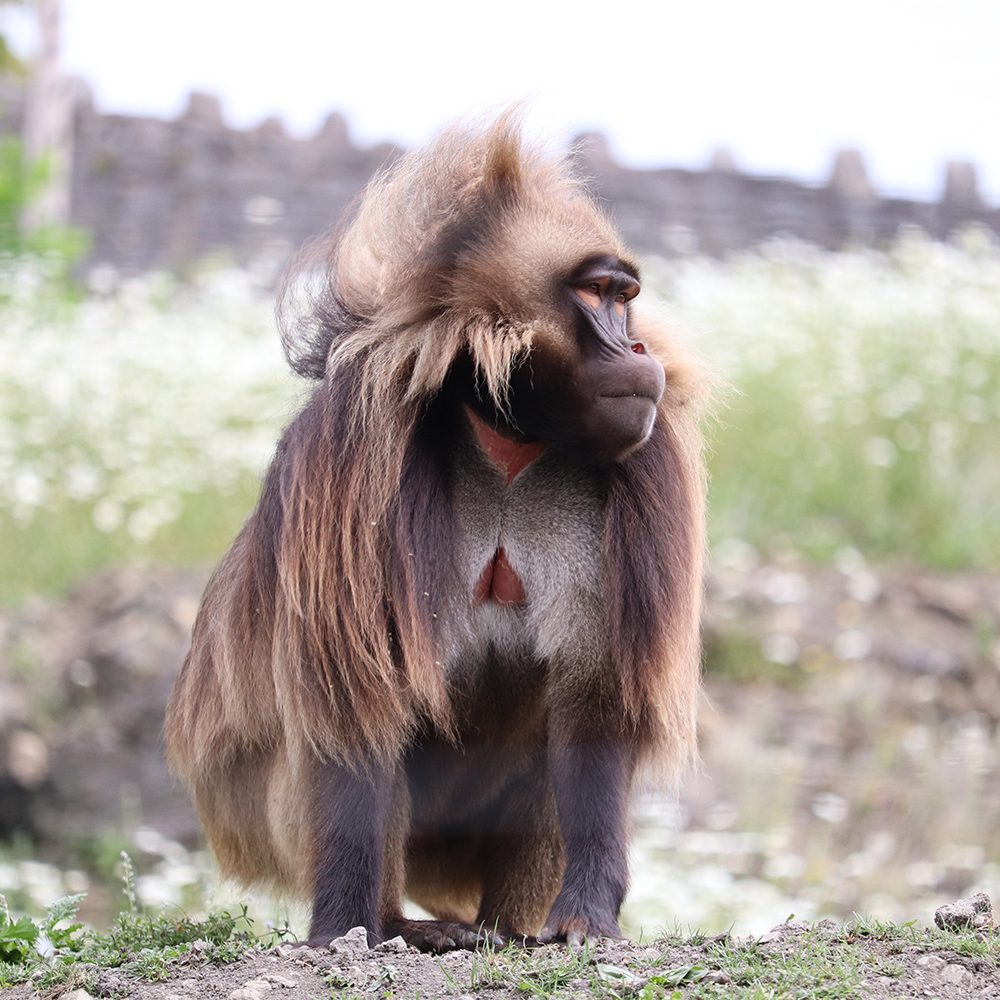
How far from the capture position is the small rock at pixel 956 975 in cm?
314

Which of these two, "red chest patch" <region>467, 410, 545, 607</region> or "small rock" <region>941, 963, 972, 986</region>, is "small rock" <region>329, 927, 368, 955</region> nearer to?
"red chest patch" <region>467, 410, 545, 607</region>

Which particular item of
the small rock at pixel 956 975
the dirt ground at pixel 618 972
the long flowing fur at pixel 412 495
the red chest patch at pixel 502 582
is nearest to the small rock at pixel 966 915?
the dirt ground at pixel 618 972

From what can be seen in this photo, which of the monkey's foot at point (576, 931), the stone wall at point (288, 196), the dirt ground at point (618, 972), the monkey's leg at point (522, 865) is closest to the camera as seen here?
the dirt ground at point (618, 972)

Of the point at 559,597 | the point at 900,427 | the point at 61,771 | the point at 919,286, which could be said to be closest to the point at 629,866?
the point at 559,597

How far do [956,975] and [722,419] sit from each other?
17.7 feet

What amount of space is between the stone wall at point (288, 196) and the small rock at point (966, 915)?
9907 mm

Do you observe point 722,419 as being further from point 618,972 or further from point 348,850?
point 618,972

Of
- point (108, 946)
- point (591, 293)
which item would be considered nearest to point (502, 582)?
point (591, 293)

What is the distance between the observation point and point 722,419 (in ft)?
27.4

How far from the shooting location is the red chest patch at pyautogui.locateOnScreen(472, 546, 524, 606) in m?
3.80

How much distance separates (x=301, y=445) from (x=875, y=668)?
5.43 m

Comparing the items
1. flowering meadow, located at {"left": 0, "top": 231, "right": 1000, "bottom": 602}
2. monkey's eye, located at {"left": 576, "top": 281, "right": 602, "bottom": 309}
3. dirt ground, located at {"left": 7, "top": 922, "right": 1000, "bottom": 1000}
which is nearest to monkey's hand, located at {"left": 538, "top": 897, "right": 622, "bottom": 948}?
dirt ground, located at {"left": 7, "top": 922, "right": 1000, "bottom": 1000}

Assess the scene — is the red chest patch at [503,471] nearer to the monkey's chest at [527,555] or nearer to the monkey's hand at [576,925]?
the monkey's chest at [527,555]

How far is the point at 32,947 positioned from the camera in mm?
3695
